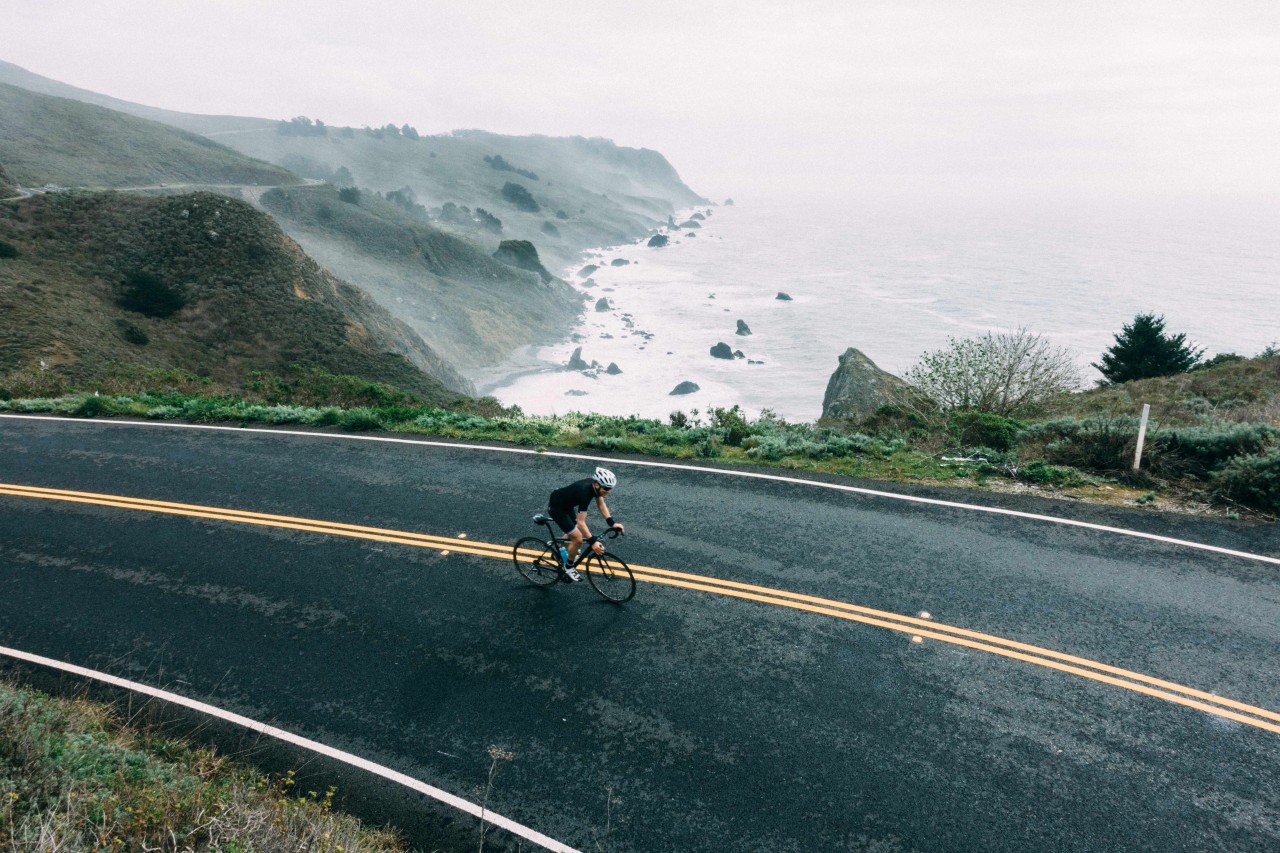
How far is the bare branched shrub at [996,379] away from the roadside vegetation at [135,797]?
1826 cm

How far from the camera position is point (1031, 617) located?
7.86 meters

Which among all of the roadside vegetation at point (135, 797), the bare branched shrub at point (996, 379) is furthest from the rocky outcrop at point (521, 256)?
the roadside vegetation at point (135, 797)

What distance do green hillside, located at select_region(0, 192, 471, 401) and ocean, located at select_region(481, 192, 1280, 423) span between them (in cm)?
1478

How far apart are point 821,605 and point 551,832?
4278 mm

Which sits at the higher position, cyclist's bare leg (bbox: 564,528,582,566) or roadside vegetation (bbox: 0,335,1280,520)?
roadside vegetation (bbox: 0,335,1280,520)

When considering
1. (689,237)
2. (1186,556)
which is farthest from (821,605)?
(689,237)

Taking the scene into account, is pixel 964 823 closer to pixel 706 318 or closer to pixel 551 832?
pixel 551 832

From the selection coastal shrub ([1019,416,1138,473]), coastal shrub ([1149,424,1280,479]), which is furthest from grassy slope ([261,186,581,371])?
coastal shrub ([1149,424,1280,479])

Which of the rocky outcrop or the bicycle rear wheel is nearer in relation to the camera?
the bicycle rear wheel

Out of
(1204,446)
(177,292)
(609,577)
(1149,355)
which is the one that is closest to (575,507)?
(609,577)

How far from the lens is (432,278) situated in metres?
80.5

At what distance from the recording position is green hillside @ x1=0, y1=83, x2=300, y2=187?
71438 mm

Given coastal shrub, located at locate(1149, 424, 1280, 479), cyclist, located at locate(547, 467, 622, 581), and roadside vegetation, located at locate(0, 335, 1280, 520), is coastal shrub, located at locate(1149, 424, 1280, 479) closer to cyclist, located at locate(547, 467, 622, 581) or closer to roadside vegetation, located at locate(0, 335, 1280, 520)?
roadside vegetation, located at locate(0, 335, 1280, 520)

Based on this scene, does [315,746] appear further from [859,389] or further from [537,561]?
[859,389]
